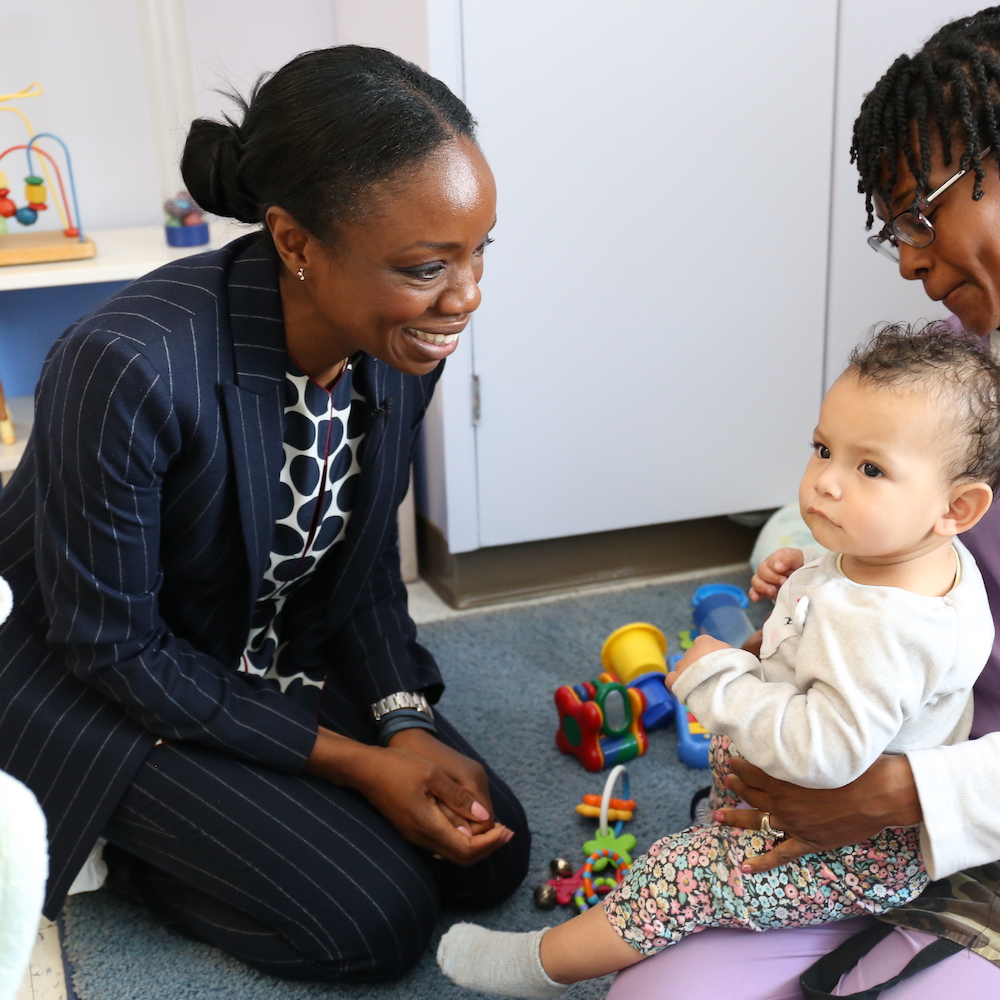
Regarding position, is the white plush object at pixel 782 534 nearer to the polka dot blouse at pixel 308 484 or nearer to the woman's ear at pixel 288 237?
the polka dot blouse at pixel 308 484

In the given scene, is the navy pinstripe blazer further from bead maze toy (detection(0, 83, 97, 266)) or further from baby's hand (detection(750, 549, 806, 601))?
bead maze toy (detection(0, 83, 97, 266))

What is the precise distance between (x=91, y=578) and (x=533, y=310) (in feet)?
3.32

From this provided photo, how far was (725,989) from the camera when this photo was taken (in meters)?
1.00

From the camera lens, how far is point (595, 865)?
1408mm

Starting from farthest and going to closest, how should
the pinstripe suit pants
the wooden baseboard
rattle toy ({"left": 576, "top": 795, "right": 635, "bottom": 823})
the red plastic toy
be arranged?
the wooden baseboard < the red plastic toy < rattle toy ({"left": 576, "top": 795, "right": 635, "bottom": 823}) < the pinstripe suit pants

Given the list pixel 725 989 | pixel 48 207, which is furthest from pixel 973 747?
pixel 48 207

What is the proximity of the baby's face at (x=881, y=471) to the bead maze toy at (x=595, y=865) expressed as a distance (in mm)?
646

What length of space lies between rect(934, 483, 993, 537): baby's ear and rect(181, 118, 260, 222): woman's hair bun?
73 centimetres

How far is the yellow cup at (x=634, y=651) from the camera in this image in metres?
1.79

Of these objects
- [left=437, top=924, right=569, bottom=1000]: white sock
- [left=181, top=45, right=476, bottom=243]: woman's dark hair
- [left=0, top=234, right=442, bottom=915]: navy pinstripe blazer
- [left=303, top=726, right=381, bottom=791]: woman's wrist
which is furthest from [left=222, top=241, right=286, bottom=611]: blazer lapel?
[left=437, top=924, right=569, bottom=1000]: white sock

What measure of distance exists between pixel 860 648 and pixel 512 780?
0.84 m

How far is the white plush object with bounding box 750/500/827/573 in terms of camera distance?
205cm

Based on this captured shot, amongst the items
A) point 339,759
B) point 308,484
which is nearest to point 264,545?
point 308,484

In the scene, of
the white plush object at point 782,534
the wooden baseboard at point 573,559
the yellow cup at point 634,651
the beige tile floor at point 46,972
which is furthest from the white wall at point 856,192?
the beige tile floor at point 46,972
